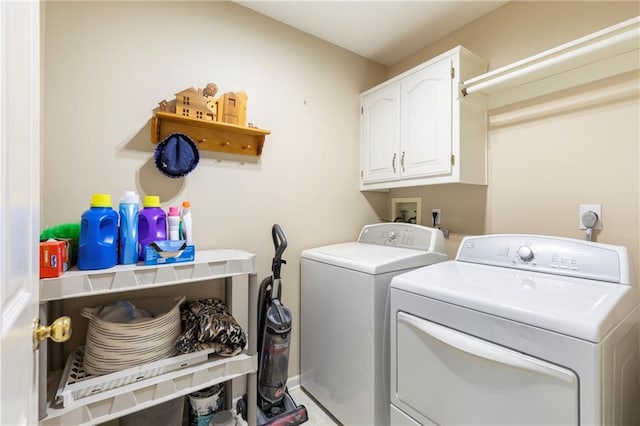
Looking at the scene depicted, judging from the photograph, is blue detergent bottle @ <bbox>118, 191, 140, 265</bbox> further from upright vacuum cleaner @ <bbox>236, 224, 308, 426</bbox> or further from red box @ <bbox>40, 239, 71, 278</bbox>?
upright vacuum cleaner @ <bbox>236, 224, 308, 426</bbox>

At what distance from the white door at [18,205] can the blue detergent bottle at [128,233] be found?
1.72ft

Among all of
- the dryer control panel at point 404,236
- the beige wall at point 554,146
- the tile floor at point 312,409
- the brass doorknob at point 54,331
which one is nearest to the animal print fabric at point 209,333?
the brass doorknob at point 54,331

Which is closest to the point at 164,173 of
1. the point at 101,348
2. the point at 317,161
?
the point at 101,348

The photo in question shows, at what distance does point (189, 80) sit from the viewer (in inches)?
66.0

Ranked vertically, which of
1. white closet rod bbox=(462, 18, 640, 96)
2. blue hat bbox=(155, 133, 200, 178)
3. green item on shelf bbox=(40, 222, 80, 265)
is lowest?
green item on shelf bbox=(40, 222, 80, 265)

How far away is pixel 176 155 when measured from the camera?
155 cm

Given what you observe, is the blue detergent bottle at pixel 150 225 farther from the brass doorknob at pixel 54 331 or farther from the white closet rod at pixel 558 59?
the white closet rod at pixel 558 59

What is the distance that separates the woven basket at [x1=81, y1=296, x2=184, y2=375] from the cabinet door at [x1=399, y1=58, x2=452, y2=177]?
164 centimetres

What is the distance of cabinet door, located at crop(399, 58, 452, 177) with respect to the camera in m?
1.77

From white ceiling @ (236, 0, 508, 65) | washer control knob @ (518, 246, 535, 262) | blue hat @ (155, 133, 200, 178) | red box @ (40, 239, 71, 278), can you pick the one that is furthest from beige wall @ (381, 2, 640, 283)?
red box @ (40, 239, 71, 278)

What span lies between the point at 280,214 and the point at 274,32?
1.22 metres

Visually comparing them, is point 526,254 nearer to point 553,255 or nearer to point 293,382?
point 553,255

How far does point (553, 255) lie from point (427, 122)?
101 cm

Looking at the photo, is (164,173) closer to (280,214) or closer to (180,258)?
(180,258)
